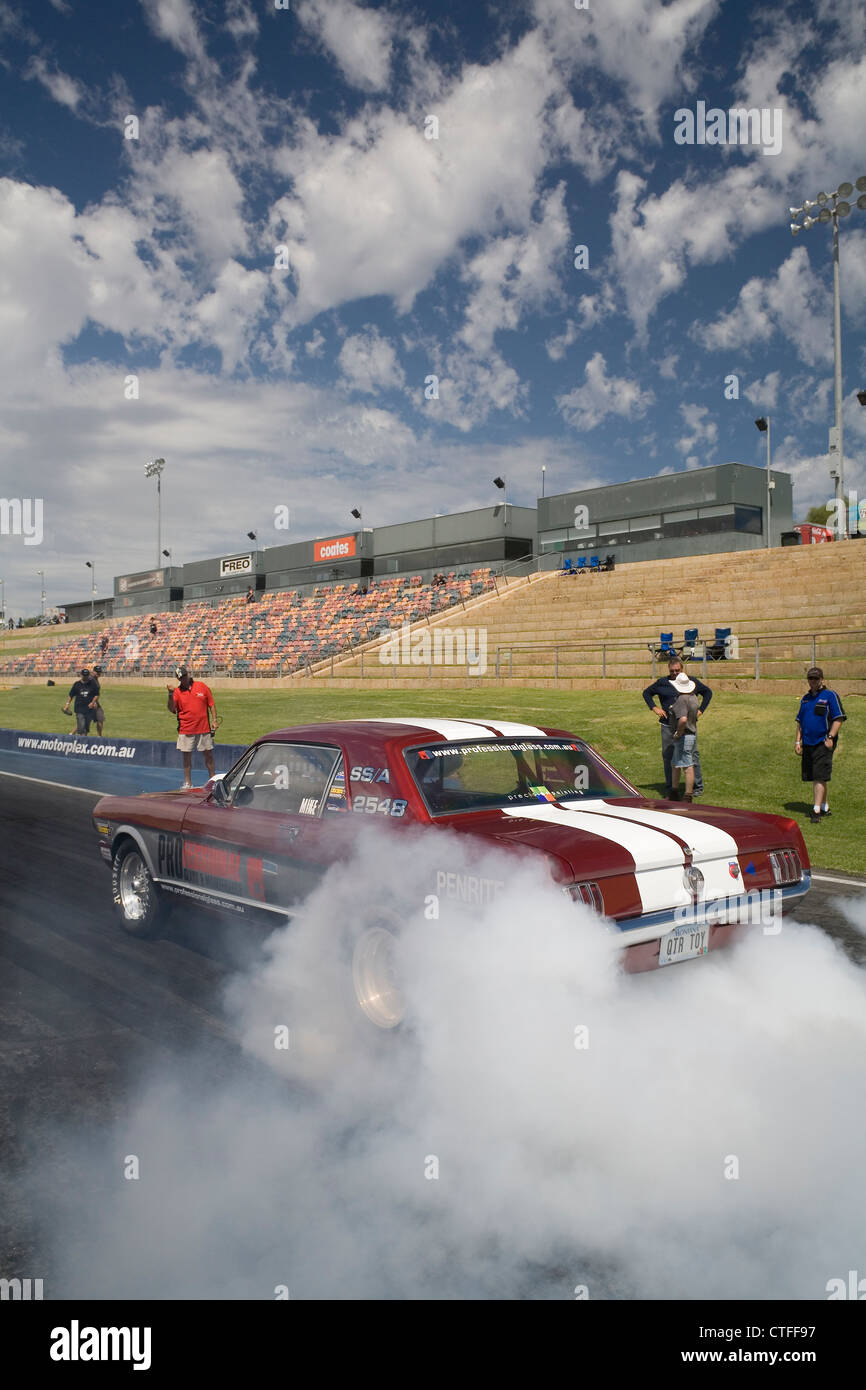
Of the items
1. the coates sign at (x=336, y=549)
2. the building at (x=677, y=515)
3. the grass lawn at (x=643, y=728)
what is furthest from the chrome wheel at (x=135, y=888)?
the coates sign at (x=336, y=549)

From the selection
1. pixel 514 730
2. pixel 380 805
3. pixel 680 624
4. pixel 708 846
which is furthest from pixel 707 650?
pixel 380 805

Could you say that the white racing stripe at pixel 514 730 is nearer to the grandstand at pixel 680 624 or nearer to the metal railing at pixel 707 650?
the metal railing at pixel 707 650

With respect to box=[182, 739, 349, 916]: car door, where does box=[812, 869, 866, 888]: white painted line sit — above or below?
below

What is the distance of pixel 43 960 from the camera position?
562 cm

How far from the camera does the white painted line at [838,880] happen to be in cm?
761

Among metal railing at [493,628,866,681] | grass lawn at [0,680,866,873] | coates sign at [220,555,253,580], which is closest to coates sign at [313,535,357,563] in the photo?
coates sign at [220,555,253,580]

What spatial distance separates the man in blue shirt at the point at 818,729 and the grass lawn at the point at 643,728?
0.64 meters

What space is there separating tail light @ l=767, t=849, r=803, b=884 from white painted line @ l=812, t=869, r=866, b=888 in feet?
11.6

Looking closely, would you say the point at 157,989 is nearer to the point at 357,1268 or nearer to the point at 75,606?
the point at 357,1268

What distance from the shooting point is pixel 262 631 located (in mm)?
52625

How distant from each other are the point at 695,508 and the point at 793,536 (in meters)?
4.88

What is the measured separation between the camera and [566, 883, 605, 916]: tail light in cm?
362

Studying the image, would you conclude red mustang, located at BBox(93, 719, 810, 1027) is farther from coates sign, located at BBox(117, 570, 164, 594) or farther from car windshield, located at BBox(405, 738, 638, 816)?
coates sign, located at BBox(117, 570, 164, 594)

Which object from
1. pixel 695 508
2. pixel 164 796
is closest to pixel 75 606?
pixel 695 508
